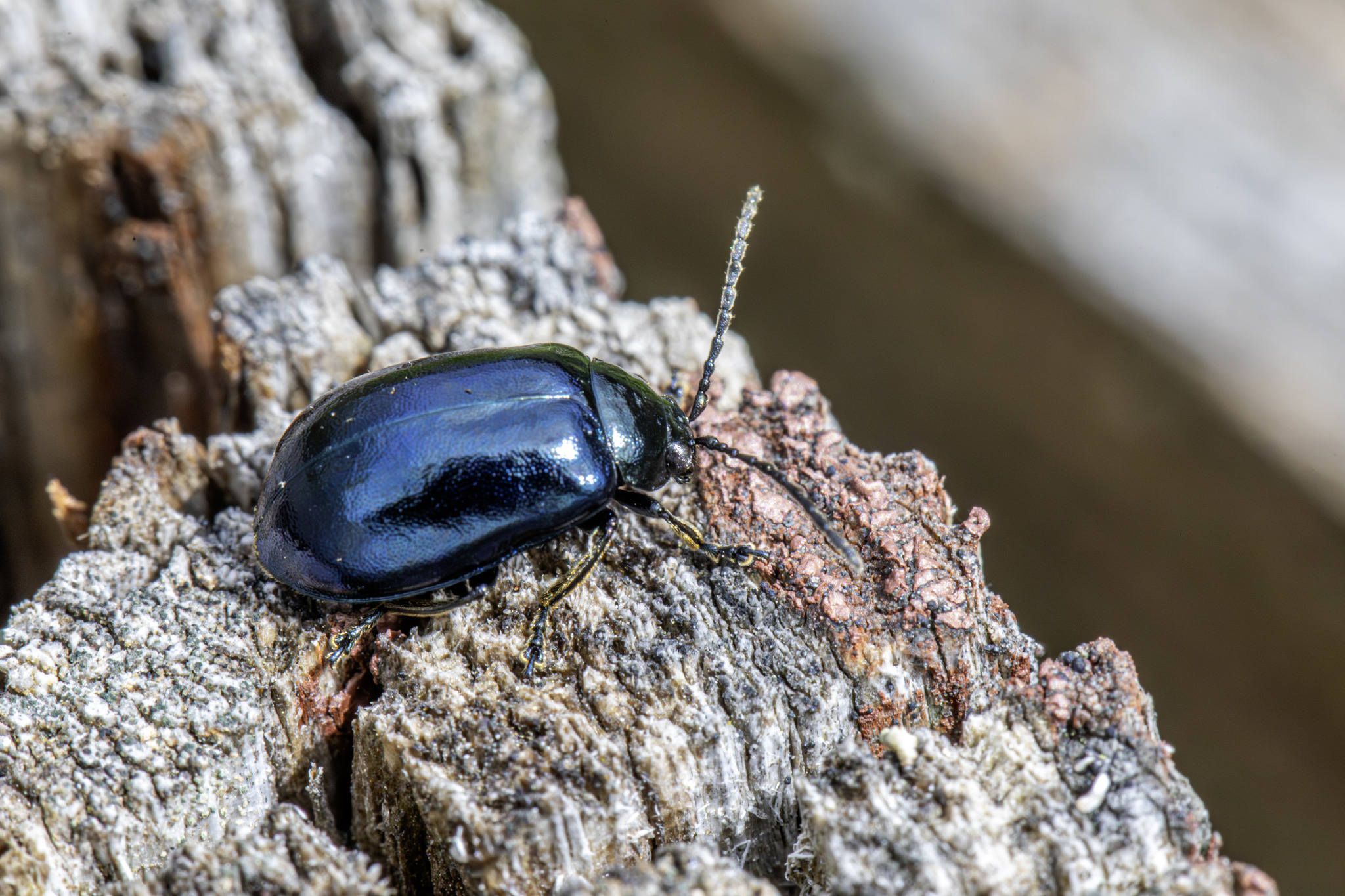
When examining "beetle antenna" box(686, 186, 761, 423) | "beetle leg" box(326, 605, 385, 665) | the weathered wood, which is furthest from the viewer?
the weathered wood

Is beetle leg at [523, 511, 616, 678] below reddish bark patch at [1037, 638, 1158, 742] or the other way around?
below

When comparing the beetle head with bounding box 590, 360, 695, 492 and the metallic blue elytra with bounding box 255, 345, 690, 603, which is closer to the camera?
the metallic blue elytra with bounding box 255, 345, 690, 603

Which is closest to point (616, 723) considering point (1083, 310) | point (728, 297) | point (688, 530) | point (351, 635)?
point (688, 530)

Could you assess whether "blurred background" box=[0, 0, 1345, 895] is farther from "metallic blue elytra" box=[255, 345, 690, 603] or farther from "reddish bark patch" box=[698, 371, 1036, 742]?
"reddish bark patch" box=[698, 371, 1036, 742]

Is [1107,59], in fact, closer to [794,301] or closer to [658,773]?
[794,301]

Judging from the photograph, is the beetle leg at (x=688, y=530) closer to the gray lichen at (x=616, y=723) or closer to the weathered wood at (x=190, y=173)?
the gray lichen at (x=616, y=723)

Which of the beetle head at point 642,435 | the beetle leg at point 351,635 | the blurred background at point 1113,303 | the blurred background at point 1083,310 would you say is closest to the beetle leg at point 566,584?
the beetle head at point 642,435

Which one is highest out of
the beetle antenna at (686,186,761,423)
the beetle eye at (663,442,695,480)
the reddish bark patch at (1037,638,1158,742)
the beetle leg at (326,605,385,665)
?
the beetle antenna at (686,186,761,423)

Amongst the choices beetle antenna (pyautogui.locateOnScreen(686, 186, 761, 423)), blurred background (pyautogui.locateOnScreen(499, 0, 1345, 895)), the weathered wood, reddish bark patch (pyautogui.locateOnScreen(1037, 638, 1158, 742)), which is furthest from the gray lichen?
blurred background (pyautogui.locateOnScreen(499, 0, 1345, 895))

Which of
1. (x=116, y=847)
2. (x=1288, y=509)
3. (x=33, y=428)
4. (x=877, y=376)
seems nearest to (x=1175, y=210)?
(x=1288, y=509)
